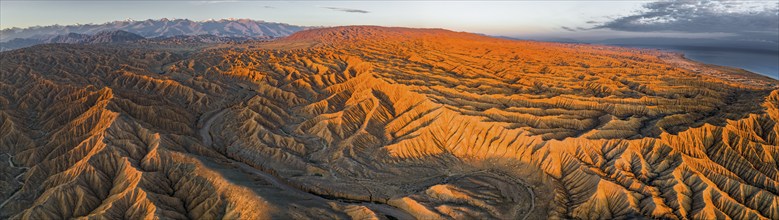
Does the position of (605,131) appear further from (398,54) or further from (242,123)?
(398,54)

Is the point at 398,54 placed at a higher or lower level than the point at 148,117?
higher

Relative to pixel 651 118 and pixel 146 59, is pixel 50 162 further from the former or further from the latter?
pixel 146 59

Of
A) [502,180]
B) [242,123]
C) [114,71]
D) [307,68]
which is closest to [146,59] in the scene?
[114,71]

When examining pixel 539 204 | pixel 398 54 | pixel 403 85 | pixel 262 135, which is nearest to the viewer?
pixel 539 204

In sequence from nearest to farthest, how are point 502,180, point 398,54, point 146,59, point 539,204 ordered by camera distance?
point 539,204 → point 502,180 → point 146,59 → point 398,54

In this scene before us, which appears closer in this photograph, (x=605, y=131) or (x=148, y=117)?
(x=605, y=131)

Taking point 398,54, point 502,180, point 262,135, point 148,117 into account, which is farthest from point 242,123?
point 398,54
